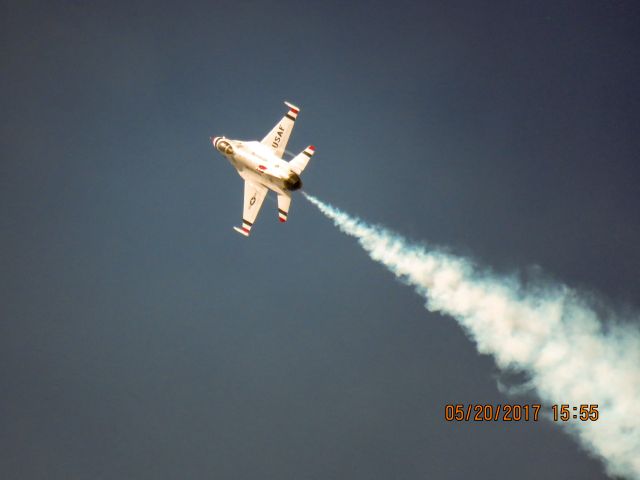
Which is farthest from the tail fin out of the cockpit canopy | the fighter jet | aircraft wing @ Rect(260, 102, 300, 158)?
the cockpit canopy

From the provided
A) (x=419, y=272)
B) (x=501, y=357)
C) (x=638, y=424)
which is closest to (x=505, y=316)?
(x=501, y=357)

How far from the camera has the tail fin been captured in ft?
171

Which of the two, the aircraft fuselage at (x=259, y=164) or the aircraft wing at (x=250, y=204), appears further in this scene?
the aircraft wing at (x=250, y=204)

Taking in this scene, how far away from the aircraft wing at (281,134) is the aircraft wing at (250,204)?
10.5 feet

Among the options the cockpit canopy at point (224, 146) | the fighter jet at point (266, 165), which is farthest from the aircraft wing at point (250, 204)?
the cockpit canopy at point (224, 146)

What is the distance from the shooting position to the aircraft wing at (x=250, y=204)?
55.1 meters

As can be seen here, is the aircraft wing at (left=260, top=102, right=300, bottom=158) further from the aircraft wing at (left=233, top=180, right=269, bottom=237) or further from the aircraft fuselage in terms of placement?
the aircraft wing at (left=233, top=180, right=269, bottom=237)

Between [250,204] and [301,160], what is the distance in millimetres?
5734

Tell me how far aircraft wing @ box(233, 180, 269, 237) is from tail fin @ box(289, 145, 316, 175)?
392cm

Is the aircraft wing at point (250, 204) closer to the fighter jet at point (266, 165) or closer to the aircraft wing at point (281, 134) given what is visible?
the fighter jet at point (266, 165)

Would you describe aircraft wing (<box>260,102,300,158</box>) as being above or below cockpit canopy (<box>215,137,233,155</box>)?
above

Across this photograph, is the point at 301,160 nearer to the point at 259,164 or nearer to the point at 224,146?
the point at 259,164

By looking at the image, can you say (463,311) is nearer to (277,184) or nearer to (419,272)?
(419,272)

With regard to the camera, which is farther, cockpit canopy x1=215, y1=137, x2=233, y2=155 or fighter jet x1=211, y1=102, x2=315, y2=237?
cockpit canopy x1=215, y1=137, x2=233, y2=155
